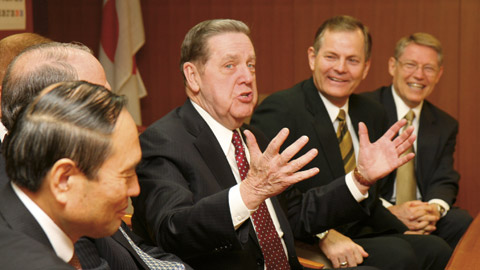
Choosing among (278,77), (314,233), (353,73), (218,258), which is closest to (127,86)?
(278,77)

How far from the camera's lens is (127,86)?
5.25 m

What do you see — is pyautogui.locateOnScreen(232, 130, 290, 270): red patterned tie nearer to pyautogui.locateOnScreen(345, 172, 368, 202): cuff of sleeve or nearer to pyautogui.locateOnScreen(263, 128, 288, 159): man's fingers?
pyautogui.locateOnScreen(345, 172, 368, 202): cuff of sleeve

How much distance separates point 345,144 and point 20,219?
229cm

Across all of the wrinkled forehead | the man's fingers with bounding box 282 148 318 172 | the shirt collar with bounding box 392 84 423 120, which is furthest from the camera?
the shirt collar with bounding box 392 84 423 120

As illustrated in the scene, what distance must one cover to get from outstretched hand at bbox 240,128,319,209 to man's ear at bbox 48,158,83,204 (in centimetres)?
80

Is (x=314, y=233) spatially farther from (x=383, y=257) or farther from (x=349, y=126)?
(x=349, y=126)

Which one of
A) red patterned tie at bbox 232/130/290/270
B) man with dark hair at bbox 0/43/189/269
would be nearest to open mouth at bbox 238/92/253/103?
red patterned tie at bbox 232/130/290/270

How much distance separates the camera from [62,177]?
1.22 m

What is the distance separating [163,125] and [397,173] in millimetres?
1897

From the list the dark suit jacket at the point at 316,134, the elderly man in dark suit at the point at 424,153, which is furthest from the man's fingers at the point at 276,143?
the elderly man in dark suit at the point at 424,153

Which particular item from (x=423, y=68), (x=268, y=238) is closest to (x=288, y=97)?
(x=268, y=238)

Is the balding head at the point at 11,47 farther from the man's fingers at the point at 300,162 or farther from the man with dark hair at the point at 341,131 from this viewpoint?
the man with dark hair at the point at 341,131

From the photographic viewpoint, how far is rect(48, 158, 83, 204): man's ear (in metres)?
1.20

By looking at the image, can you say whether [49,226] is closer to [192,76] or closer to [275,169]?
[275,169]
